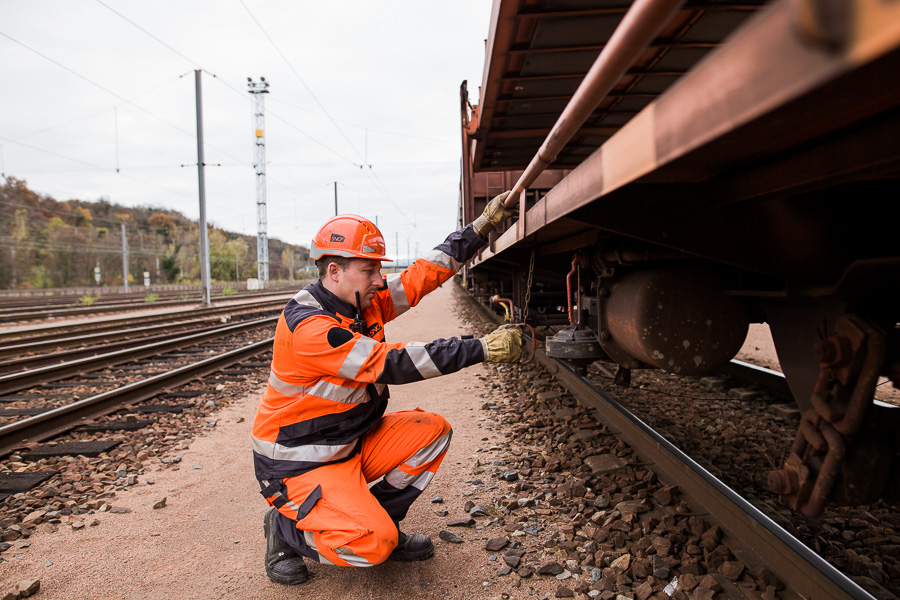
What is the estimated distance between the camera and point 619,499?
3090 mm

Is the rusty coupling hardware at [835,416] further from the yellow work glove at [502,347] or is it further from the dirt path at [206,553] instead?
the dirt path at [206,553]

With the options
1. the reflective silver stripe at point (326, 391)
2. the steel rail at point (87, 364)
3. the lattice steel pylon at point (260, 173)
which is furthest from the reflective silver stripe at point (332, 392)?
the lattice steel pylon at point (260, 173)

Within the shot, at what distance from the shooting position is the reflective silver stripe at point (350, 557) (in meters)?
2.40

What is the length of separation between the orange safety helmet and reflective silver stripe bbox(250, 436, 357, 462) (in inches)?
36.9

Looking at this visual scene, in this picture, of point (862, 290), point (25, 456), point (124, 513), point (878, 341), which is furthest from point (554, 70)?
point (25, 456)

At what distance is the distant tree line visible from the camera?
121ft

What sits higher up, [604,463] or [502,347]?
[502,347]

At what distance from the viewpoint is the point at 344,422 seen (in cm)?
262

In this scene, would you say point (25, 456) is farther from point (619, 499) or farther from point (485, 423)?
point (619, 499)

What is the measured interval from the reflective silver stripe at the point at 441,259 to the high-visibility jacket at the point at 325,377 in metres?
0.83

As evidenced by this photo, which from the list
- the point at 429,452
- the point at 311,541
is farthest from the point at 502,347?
the point at 311,541

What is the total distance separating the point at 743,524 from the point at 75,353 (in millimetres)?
9429

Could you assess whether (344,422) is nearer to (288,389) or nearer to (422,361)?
(288,389)

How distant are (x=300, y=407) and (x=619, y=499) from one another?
1870 mm
